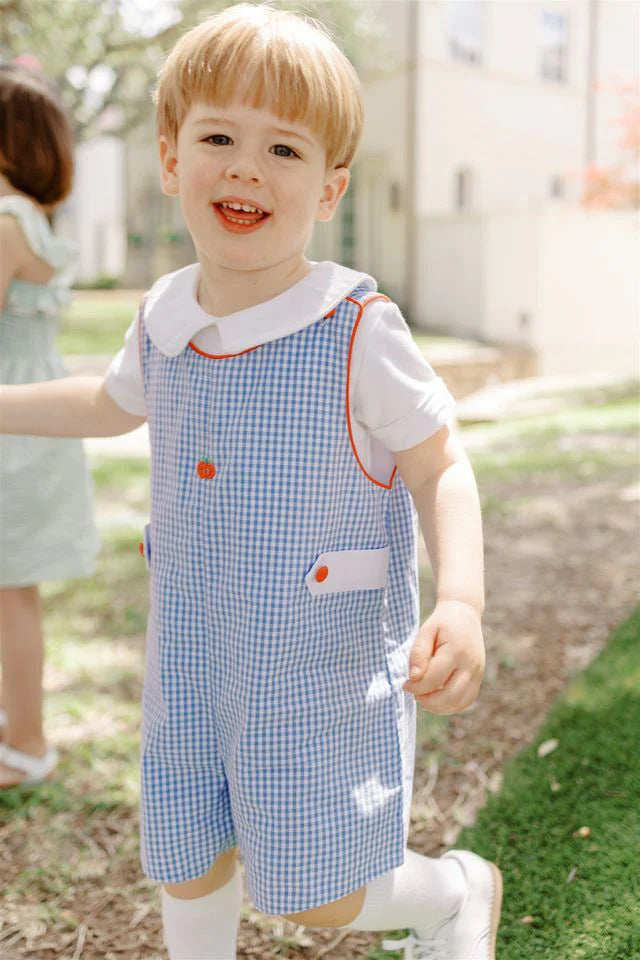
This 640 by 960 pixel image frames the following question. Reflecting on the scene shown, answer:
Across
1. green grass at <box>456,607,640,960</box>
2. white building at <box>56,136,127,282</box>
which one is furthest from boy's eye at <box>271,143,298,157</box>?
white building at <box>56,136,127,282</box>

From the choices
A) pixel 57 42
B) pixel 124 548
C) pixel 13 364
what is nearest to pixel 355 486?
pixel 13 364

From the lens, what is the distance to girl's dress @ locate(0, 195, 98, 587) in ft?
7.77

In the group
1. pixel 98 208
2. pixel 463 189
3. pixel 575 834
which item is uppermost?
pixel 575 834

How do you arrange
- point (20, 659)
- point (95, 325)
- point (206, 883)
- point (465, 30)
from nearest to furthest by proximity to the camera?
point (206, 883), point (20, 659), point (95, 325), point (465, 30)

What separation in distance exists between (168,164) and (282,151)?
22 cm

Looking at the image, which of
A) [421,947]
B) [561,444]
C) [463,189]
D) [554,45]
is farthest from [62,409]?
[554,45]

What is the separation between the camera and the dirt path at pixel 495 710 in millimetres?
1967

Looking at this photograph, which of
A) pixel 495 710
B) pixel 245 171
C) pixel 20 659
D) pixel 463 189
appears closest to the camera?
pixel 245 171

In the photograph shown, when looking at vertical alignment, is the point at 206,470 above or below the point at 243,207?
below

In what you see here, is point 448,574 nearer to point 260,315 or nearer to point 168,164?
point 260,315

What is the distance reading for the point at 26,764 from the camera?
8.13 ft

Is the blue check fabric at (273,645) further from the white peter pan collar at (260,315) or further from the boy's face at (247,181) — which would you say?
the boy's face at (247,181)

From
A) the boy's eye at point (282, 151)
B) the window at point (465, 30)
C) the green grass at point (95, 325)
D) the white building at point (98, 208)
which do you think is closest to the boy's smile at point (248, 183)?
the boy's eye at point (282, 151)

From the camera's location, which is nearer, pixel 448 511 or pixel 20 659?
pixel 448 511
